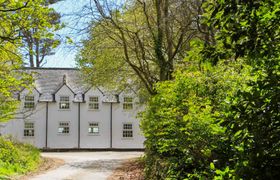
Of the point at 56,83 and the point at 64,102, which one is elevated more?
the point at 56,83

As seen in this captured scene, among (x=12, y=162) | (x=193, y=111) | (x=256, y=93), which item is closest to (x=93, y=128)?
(x=12, y=162)

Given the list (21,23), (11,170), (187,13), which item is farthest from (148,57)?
(21,23)

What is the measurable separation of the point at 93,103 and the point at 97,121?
2.07 meters

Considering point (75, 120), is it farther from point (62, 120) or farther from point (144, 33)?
point (144, 33)

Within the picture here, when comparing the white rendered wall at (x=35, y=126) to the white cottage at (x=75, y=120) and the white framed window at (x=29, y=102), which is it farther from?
the white framed window at (x=29, y=102)

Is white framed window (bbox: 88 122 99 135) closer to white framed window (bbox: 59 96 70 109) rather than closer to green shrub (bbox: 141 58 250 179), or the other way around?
white framed window (bbox: 59 96 70 109)

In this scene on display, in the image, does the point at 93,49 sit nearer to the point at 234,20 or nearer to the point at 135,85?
the point at 135,85

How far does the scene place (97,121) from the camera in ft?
151

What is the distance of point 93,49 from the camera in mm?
21891

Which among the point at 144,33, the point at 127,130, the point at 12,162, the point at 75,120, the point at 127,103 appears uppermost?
the point at 144,33

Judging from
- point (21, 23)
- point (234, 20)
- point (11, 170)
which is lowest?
point (11, 170)

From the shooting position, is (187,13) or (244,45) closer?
(244,45)

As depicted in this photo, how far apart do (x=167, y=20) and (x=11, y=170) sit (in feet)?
32.4

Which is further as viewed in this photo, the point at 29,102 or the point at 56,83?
the point at 56,83
